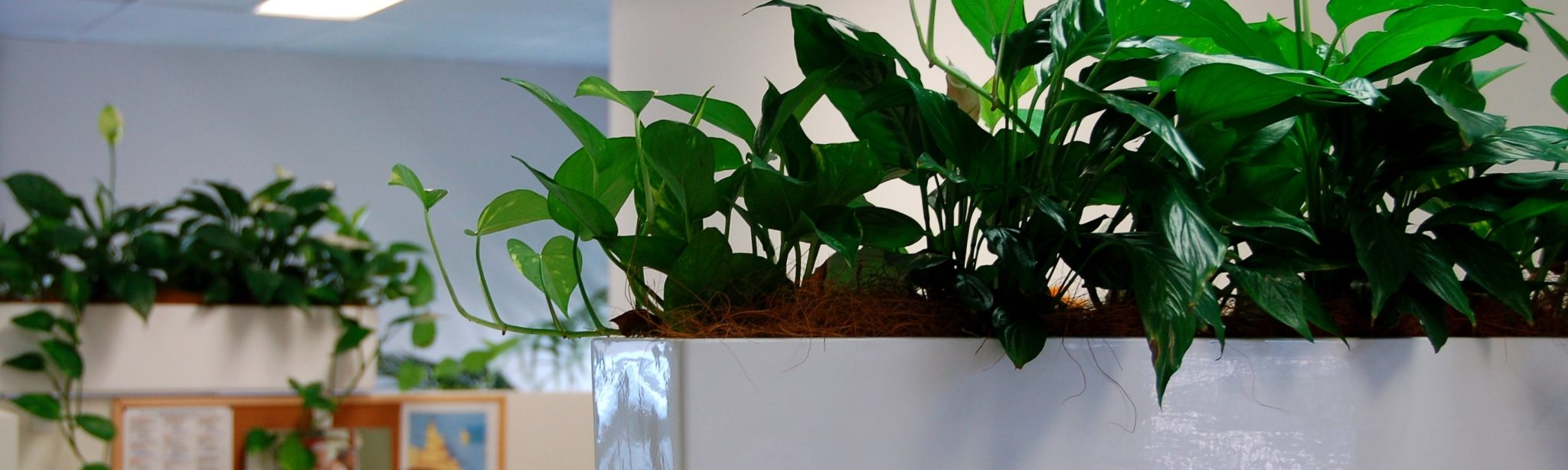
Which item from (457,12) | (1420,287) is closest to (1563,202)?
(1420,287)

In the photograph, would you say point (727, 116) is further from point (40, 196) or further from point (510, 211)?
point (40, 196)

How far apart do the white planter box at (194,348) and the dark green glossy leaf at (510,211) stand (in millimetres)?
2290

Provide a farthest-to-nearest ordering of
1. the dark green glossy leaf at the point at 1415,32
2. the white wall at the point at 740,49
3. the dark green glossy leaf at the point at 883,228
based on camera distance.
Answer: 1. the white wall at the point at 740,49
2. the dark green glossy leaf at the point at 883,228
3. the dark green glossy leaf at the point at 1415,32

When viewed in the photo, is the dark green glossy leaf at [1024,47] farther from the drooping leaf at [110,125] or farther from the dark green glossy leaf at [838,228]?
the drooping leaf at [110,125]

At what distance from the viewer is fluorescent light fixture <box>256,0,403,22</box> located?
4949mm

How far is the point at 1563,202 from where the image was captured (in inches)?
37.5

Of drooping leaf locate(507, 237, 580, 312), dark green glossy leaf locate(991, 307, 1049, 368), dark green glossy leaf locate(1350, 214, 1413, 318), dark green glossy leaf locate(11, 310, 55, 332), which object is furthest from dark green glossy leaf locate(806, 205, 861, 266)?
dark green glossy leaf locate(11, 310, 55, 332)

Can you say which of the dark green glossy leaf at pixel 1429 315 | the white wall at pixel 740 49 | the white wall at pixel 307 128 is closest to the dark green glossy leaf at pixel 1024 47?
the dark green glossy leaf at pixel 1429 315

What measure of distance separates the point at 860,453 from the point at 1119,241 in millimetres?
230

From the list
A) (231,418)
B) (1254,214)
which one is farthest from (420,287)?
(1254,214)

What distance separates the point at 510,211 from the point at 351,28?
17.0ft

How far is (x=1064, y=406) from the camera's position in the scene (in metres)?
0.85

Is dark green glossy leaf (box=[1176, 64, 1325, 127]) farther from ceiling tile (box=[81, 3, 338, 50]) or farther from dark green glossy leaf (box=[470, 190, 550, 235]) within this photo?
ceiling tile (box=[81, 3, 338, 50])

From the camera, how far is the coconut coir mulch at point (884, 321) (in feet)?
2.78
